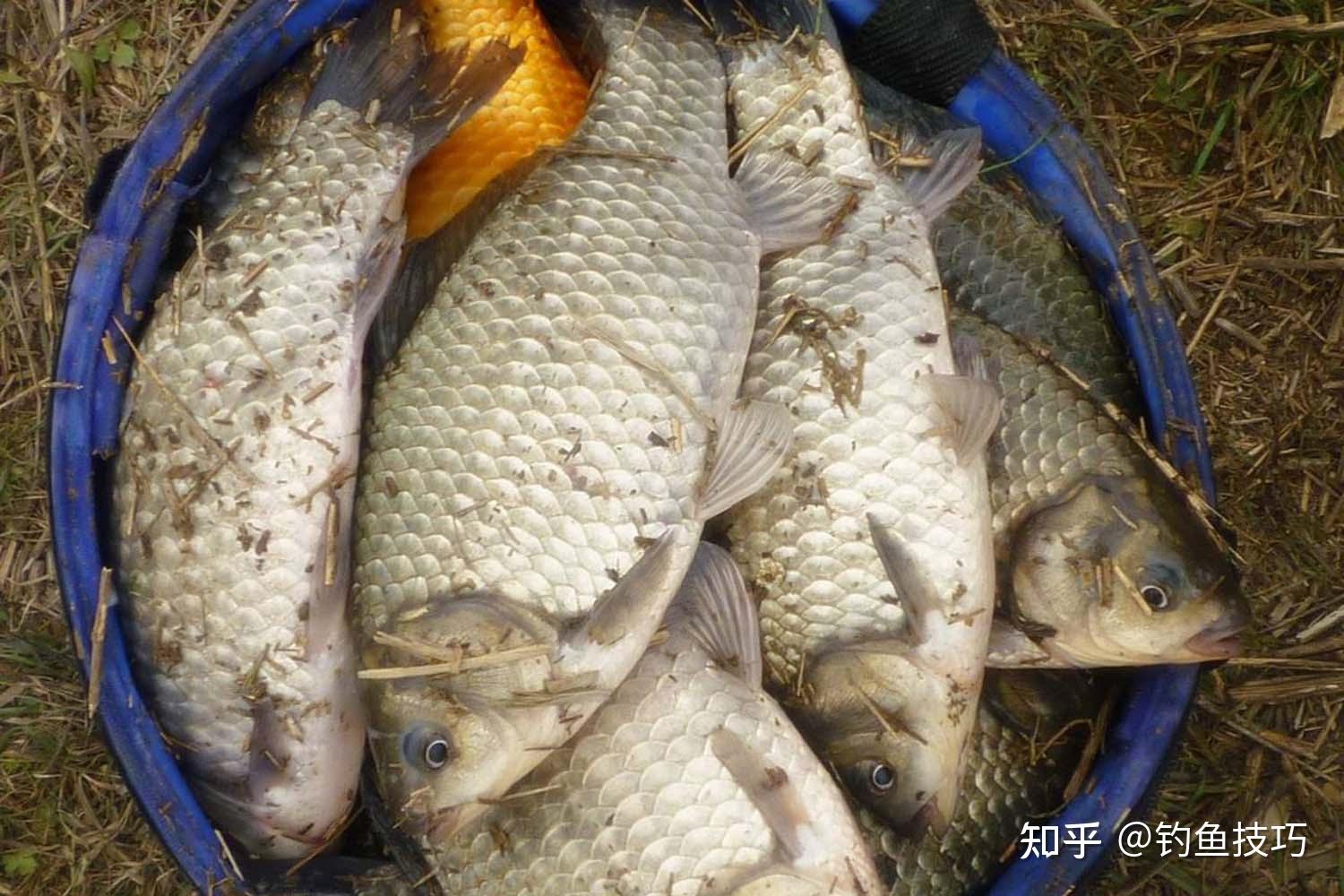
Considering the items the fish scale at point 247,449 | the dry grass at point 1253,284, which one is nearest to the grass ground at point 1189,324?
the dry grass at point 1253,284

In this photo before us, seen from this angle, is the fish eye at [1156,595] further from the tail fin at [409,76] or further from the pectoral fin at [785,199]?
the tail fin at [409,76]

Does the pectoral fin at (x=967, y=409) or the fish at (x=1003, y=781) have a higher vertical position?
the pectoral fin at (x=967, y=409)

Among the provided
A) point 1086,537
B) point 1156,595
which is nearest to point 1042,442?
point 1086,537

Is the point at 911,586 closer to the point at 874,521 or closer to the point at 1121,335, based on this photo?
the point at 874,521

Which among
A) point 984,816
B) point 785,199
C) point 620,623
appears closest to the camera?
point 620,623

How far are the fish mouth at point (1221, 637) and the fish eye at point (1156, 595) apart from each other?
8cm

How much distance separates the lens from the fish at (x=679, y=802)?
1752 mm

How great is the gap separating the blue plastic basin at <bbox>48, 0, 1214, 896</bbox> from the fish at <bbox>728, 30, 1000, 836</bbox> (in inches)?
16.2

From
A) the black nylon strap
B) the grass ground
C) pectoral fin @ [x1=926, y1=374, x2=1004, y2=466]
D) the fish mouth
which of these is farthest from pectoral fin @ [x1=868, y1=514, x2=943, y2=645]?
the grass ground

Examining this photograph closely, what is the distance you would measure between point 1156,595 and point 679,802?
2.78 feet

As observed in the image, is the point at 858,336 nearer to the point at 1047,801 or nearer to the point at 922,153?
the point at 922,153

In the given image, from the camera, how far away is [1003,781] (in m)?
2.18

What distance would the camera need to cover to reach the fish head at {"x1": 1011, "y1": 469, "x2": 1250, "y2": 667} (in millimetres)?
1941

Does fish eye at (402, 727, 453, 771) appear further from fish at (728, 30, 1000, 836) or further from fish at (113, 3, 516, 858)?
fish at (728, 30, 1000, 836)
